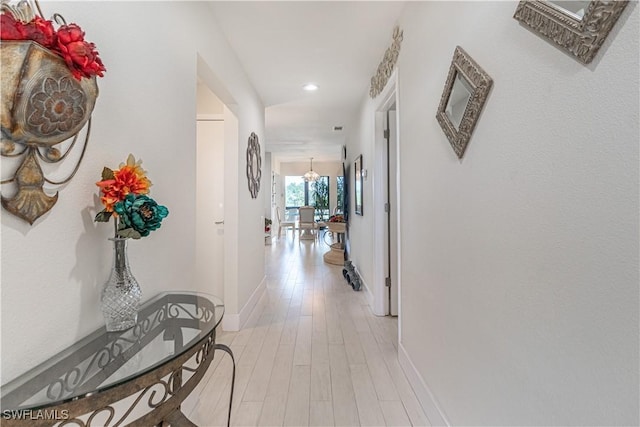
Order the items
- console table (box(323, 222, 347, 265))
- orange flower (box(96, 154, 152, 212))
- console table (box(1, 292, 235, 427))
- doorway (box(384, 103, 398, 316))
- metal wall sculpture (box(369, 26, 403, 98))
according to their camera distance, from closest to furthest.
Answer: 1. console table (box(1, 292, 235, 427))
2. orange flower (box(96, 154, 152, 212))
3. metal wall sculpture (box(369, 26, 403, 98))
4. doorway (box(384, 103, 398, 316))
5. console table (box(323, 222, 347, 265))

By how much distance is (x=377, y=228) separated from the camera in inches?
124

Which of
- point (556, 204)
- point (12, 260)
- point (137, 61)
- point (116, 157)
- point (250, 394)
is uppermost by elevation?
point (137, 61)

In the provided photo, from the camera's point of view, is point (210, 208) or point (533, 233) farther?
point (210, 208)

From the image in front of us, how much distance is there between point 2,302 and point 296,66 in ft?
9.39

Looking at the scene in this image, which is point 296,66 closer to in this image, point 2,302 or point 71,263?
point 71,263

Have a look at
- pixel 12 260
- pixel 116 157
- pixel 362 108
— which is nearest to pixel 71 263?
pixel 12 260

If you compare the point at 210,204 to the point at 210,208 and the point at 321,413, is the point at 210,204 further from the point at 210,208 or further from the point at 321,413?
the point at 321,413

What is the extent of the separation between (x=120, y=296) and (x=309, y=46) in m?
2.43

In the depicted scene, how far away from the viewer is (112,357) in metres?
0.79

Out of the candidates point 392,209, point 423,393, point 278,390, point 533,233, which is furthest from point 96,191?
point 392,209

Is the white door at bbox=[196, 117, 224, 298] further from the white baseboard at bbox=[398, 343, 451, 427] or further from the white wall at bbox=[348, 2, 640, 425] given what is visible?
the white wall at bbox=[348, 2, 640, 425]

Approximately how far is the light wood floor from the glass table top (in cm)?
87

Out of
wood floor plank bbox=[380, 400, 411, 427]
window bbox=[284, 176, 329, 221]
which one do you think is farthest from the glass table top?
window bbox=[284, 176, 329, 221]

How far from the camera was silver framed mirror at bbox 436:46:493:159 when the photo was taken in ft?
3.53
